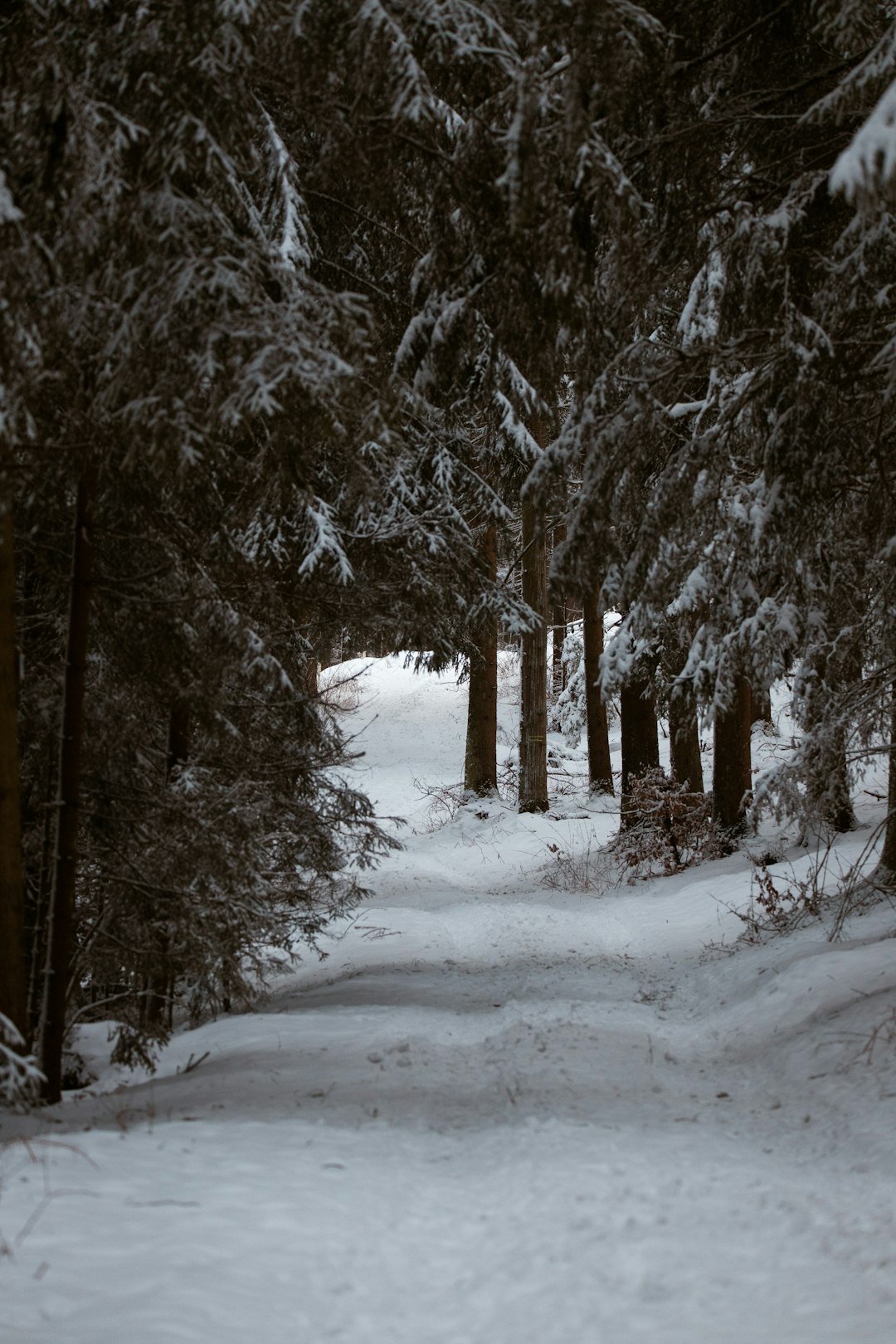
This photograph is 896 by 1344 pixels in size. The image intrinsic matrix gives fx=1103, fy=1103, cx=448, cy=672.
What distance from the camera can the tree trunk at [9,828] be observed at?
529 cm

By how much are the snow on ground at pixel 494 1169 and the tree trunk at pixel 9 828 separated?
676mm

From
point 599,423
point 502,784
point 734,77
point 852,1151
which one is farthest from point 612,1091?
point 502,784

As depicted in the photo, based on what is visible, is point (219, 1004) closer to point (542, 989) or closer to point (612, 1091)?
point (542, 989)

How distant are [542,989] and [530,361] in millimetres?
4861

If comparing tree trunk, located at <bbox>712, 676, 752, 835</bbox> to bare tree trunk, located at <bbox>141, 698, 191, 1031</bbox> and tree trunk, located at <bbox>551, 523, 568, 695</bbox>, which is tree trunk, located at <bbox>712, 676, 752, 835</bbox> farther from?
tree trunk, located at <bbox>551, 523, 568, 695</bbox>

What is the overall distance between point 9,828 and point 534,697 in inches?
529

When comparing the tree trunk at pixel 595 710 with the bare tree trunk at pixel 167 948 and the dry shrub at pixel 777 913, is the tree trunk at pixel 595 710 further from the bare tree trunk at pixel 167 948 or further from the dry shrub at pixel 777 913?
the bare tree trunk at pixel 167 948

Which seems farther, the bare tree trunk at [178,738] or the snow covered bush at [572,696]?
the snow covered bush at [572,696]

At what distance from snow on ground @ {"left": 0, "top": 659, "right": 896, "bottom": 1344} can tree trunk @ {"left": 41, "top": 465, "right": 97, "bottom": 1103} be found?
16.6 inches

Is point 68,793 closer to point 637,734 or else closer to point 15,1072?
point 15,1072

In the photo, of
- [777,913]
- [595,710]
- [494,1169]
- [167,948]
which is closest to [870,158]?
[494,1169]

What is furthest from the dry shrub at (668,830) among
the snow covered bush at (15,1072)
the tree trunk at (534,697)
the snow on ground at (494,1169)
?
the snow covered bush at (15,1072)

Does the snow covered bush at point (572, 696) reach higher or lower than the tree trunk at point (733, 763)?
higher

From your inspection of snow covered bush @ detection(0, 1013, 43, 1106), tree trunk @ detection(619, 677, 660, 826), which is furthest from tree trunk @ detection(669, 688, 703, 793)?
snow covered bush @ detection(0, 1013, 43, 1106)
